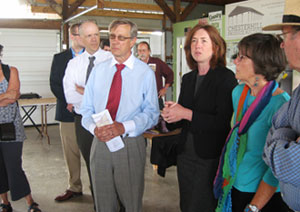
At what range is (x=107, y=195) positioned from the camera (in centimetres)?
214

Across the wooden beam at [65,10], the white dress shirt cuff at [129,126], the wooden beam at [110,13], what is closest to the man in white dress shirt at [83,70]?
the white dress shirt cuff at [129,126]

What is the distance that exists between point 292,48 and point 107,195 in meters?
1.60

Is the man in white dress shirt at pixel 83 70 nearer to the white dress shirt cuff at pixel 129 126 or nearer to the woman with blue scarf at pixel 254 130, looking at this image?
the white dress shirt cuff at pixel 129 126

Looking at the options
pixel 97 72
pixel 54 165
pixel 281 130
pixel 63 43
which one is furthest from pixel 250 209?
pixel 63 43

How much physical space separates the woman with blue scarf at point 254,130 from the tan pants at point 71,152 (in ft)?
7.65

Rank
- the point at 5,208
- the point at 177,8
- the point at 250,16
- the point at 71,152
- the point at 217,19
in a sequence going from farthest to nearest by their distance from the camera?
1. the point at 177,8
2. the point at 217,19
3. the point at 250,16
4. the point at 71,152
5. the point at 5,208

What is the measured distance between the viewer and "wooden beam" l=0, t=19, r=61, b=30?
308 inches

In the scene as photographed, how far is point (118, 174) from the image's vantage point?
2.11 metres

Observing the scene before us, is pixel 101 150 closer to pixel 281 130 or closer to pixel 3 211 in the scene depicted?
pixel 281 130

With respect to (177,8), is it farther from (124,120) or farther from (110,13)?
(124,120)

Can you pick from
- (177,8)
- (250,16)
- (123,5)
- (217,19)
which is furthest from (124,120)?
(177,8)

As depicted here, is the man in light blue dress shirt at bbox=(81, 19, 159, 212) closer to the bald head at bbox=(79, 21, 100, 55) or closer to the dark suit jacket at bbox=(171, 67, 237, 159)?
the dark suit jacket at bbox=(171, 67, 237, 159)

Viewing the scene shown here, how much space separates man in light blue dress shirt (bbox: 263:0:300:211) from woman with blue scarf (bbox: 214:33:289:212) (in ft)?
0.83

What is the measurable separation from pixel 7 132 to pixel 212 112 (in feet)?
6.68
